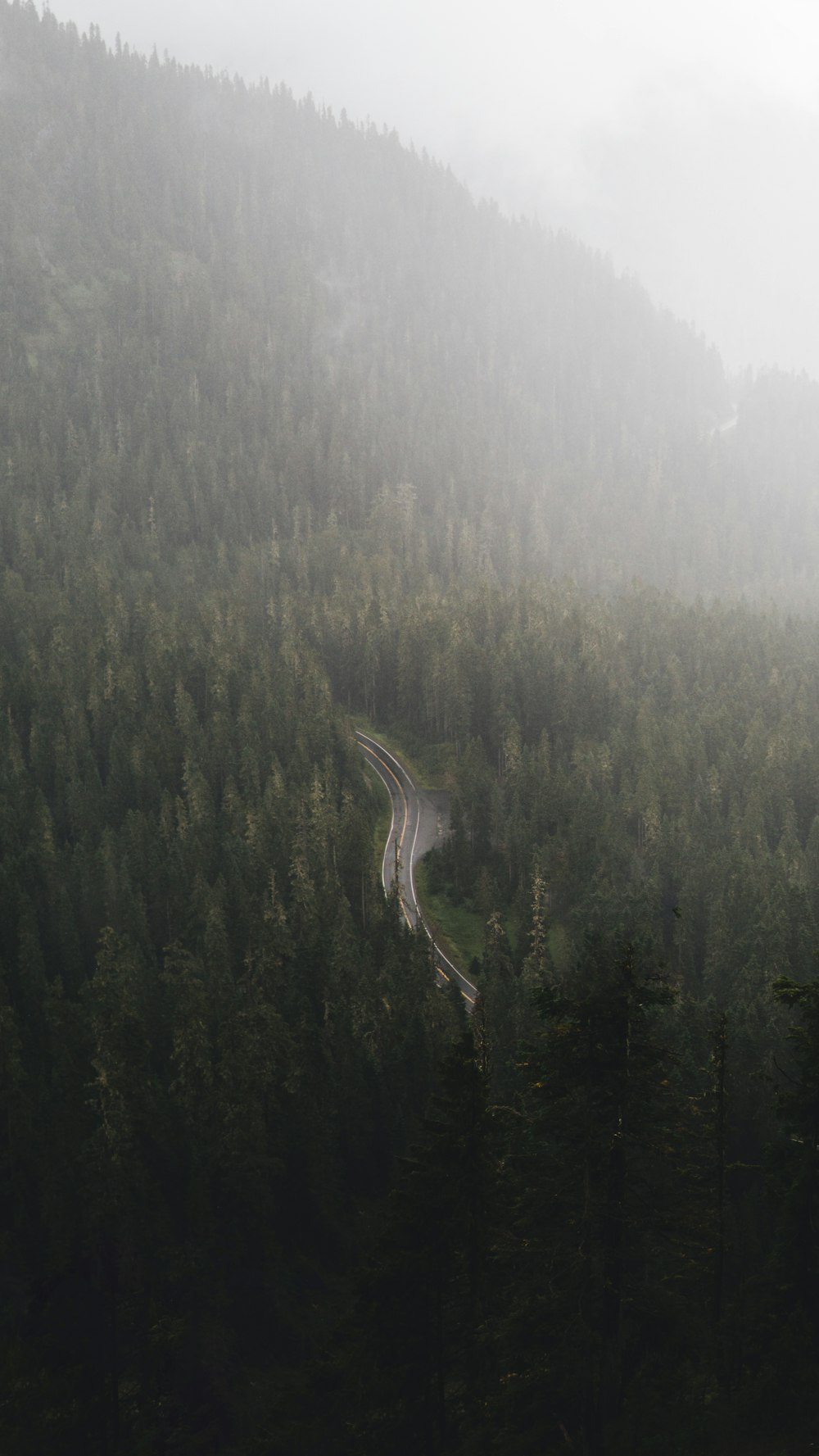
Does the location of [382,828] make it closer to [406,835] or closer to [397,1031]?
[406,835]

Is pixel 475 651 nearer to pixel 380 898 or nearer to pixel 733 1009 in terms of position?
pixel 380 898

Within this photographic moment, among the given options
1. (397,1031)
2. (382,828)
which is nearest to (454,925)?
(382,828)

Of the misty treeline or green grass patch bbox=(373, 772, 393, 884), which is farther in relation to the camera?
green grass patch bbox=(373, 772, 393, 884)

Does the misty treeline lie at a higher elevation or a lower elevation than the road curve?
higher

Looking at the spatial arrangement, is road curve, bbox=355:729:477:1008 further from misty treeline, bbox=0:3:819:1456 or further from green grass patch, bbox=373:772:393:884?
misty treeline, bbox=0:3:819:1456

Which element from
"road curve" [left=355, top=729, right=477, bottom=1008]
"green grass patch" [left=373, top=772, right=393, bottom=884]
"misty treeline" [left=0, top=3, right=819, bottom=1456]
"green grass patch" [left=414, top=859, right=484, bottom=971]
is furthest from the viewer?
"green grass patch" [left=373, top=772, right=393, bottom=884]

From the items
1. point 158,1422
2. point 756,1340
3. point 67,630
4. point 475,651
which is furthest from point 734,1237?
point 67,630

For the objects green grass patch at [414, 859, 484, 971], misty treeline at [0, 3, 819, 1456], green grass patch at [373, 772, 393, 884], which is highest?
misty treeline at [0, 3, 819, 1456]

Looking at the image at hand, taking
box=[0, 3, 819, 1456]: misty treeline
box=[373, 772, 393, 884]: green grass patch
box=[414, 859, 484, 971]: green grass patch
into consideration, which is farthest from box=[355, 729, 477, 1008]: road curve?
box=[0, 3, 819, 1456]: misty treeline

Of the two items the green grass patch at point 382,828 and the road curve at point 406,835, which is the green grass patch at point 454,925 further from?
the green grass patch at point 382,828

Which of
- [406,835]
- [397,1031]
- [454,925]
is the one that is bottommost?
[454,925]
